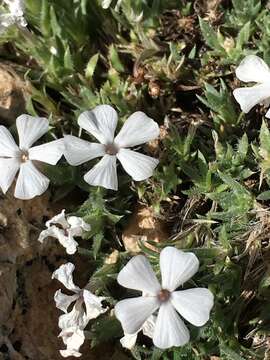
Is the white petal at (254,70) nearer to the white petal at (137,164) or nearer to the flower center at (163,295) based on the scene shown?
the white petal at (137,164)

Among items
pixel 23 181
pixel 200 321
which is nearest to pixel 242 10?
pixel 23 181

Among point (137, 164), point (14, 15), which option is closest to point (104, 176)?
point (137, 164)

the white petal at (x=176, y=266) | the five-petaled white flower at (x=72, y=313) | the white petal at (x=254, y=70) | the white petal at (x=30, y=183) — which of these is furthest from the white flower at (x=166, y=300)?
the white petal at (x=254, y=70)

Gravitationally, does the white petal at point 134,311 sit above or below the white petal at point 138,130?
below

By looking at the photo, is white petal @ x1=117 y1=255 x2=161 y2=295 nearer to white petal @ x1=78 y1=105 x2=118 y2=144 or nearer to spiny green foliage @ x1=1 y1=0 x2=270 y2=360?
spiny green foliage @ x1=1 y1=0 x2=270 y2=360

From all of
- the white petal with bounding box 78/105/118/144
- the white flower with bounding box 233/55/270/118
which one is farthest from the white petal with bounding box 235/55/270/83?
the white petal with bounding box 78/105/118/144

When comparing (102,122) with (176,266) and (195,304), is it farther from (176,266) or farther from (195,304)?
(195,304)

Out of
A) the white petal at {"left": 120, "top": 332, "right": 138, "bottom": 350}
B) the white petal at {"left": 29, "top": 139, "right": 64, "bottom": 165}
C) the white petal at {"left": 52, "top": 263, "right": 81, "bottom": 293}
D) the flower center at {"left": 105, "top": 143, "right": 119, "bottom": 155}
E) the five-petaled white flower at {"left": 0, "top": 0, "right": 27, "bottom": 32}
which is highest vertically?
the five-petaled white flower at {"left": 0, "top": 0, "right": 27, "bottom": 32}
